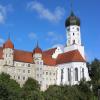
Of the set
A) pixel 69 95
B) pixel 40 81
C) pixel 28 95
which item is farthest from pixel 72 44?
pixel 28 95

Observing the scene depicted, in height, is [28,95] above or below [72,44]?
below

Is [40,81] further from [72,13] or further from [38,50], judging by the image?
[72,13]

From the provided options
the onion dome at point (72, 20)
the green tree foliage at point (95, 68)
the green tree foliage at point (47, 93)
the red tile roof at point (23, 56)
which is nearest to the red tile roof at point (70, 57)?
the green tree foliage at point (95, 68)

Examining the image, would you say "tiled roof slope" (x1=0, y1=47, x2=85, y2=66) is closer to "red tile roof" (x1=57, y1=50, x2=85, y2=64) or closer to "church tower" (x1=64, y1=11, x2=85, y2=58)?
"red tile roof" (x1=57, y1=50, x2=85, y2=64)

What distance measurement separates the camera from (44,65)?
89438 mm

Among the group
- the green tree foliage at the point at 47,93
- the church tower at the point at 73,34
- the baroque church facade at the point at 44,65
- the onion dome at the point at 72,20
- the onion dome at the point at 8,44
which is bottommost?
the green tree foliage at the point at 47,93

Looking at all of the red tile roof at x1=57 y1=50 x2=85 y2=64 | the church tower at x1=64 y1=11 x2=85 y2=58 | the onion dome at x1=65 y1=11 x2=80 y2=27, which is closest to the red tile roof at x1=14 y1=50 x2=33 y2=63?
the red tile roof at x1=57 y1=50 x2=85 y2=64

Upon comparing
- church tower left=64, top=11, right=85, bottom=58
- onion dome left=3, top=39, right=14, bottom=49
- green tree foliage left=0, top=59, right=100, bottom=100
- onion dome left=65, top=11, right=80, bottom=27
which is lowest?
green tree foliage left=0, top=59, right=100, bottom=100

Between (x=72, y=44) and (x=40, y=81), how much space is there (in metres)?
19.5

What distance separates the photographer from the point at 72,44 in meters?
97.9

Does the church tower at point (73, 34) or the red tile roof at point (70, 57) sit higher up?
the church tower at point (73, 34)

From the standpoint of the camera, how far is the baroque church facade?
81375 millimetres

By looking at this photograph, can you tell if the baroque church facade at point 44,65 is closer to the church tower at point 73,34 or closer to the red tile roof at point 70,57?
the red tile roof at point 70,57

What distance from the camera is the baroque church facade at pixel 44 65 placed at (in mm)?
81375
